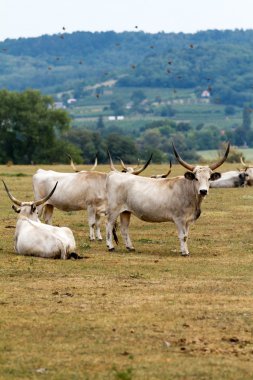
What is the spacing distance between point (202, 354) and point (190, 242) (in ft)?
36.1

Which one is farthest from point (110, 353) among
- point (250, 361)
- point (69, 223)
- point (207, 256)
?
point (69, 223)

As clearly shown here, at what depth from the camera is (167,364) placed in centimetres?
1168

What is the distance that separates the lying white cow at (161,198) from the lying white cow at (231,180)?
19081mm

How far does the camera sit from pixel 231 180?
40.9m

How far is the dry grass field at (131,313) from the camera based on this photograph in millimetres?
11641

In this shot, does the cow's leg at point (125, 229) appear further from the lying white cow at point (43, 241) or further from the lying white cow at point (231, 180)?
the lying white cow at point (231, 180)

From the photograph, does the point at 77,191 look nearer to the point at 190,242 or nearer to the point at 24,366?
the point at 190,242

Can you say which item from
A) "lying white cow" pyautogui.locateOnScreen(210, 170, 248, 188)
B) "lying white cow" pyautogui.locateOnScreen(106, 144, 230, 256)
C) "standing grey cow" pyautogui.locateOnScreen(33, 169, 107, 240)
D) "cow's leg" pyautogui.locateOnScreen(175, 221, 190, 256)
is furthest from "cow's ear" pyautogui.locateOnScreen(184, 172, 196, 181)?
"lying white cow" pyautogui.locateOnScreen(210, 170, 248, 188)

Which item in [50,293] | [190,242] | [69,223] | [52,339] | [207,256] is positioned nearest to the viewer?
[52,339]

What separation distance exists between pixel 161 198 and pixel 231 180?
65.1 feet

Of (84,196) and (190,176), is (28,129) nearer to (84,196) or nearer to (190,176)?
(84,196)

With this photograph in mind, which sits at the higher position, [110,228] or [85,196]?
[85,196]

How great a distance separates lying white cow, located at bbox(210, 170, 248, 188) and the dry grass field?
57.0ft

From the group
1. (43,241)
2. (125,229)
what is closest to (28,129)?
(125,229)
